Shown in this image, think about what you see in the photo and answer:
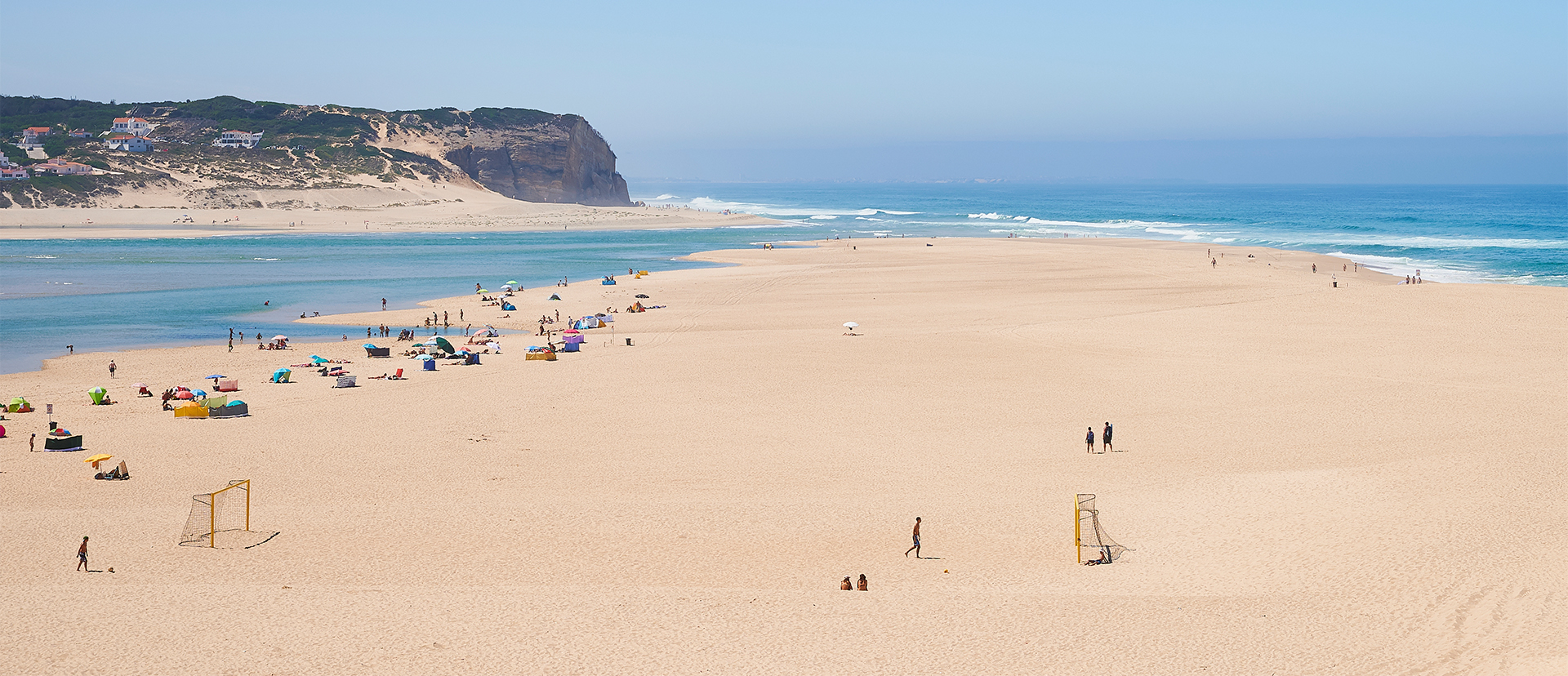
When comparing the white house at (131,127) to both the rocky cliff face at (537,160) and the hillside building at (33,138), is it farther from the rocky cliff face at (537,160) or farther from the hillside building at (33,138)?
the rocky cliff face at (537,160)

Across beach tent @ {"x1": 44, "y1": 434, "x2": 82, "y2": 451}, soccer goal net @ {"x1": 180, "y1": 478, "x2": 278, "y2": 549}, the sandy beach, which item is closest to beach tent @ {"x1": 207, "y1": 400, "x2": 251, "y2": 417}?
the sandy beach

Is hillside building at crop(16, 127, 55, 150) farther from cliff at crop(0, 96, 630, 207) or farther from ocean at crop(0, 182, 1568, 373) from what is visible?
ocean at crop(0, 182, 1568, 373)

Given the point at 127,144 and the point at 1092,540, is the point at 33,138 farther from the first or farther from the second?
the point at 1092,540

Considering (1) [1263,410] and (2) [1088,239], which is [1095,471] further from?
(2) [1088,239]

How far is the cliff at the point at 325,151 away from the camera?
10481 centimetres

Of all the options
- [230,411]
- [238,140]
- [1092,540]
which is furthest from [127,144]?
[1092,540]

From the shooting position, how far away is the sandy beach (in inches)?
510

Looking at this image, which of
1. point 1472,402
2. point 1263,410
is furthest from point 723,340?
point 1472,402

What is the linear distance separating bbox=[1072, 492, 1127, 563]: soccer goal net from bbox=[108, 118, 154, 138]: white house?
130305 mm

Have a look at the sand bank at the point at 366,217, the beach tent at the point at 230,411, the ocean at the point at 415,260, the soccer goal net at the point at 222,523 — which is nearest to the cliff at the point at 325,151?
the sand bank at the point at 366,217

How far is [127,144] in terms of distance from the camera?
112 meters

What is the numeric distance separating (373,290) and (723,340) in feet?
75.8

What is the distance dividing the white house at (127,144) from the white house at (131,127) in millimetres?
6599

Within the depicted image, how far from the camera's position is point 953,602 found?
46.8 ft
